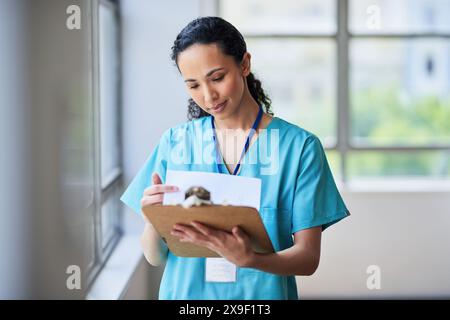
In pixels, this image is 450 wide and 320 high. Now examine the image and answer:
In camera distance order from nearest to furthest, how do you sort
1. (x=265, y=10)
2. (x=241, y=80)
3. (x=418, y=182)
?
(x=241, y=80) < (x=418, y=182) < (x=265, y=10)

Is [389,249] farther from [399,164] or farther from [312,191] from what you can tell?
[312,191]

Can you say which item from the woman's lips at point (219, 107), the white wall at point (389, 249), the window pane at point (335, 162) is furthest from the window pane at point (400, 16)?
the woman's lips at point (219, 107)

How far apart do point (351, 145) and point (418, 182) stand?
24 centimetres

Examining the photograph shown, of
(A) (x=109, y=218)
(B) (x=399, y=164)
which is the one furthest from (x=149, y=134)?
(B) (x=399, y=164)

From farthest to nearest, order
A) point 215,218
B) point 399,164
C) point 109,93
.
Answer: point 399,164, point 109,93, point 215,218

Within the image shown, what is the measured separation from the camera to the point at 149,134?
1316 mm

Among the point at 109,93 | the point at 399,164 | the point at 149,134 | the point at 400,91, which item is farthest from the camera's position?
the point at 400,91

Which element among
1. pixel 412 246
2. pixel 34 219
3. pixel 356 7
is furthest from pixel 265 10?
pixel 34 219

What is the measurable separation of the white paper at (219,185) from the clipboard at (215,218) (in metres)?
0.04

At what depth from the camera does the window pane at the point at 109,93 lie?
1.38 m

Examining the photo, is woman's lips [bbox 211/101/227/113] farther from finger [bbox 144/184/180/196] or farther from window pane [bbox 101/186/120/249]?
window pane [bbox 101/186/120/249]

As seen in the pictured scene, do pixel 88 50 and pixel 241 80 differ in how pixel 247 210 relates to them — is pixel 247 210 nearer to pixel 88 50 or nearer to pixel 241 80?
pixel 241 80

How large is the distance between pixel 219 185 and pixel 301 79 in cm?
91

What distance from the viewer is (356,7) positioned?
4.15 ft
